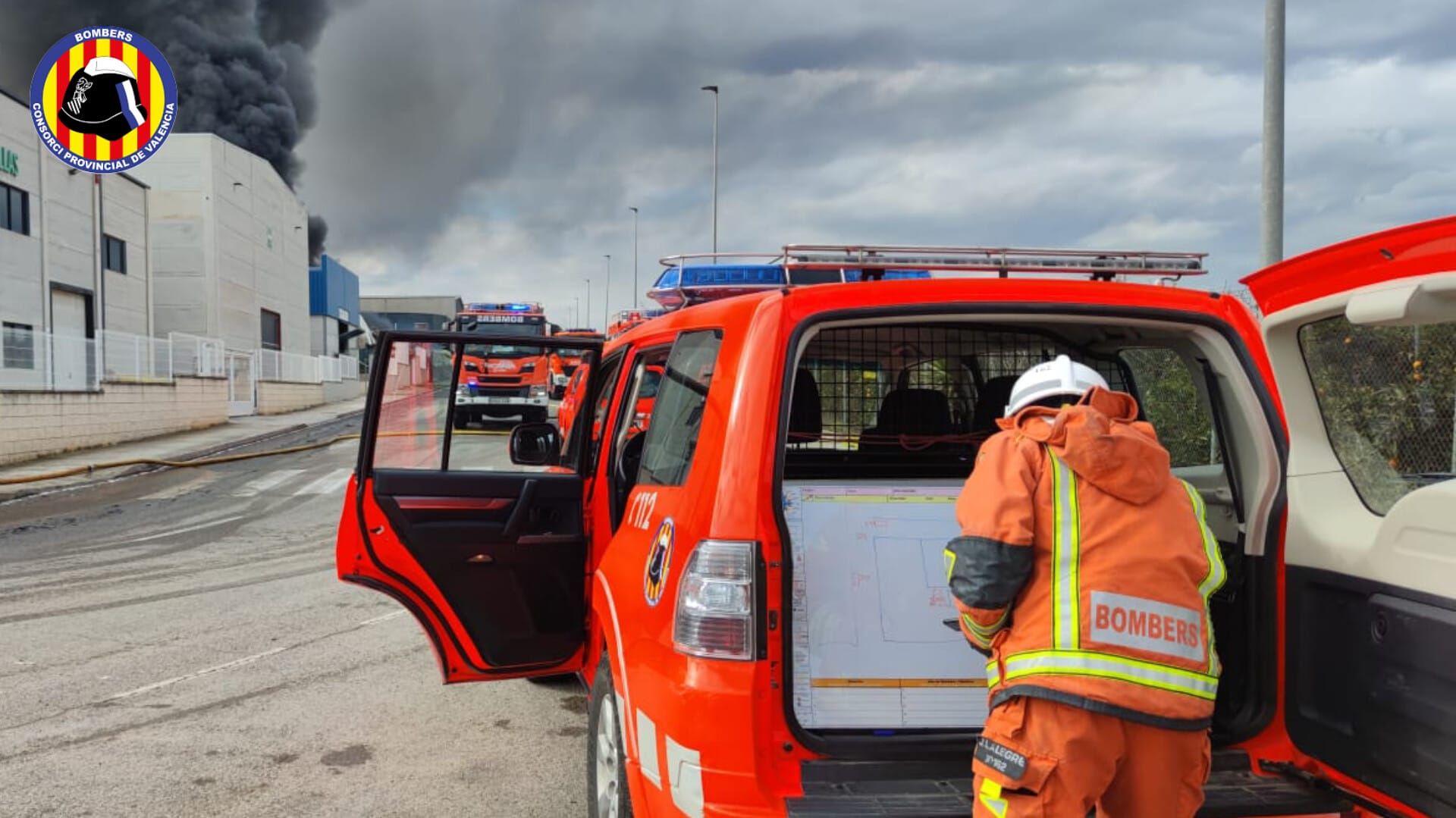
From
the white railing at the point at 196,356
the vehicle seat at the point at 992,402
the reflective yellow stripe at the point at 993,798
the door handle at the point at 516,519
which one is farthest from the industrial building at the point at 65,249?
the reflective yellow stripe at the point at 993,798

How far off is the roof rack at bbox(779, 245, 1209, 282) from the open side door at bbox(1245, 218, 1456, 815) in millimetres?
303

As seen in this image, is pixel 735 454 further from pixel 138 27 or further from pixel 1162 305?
pixel 138 27

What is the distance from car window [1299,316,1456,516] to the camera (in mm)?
2523

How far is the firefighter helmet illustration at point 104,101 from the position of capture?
2575cm

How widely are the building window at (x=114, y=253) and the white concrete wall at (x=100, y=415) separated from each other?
7.07m

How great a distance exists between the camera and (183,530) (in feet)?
35.0

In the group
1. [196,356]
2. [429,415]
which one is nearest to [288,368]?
[196,356]

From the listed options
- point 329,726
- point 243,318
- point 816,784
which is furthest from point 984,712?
point 243,318

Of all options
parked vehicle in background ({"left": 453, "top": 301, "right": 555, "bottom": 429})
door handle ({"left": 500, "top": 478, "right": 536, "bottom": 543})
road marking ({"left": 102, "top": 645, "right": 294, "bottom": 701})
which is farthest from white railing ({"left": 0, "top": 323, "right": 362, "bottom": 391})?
door handle ({"left": 500, "top": 478, "right": 536, "bottom": 543})

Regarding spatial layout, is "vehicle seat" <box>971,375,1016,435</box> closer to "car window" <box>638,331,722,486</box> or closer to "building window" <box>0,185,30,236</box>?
"car window" <box>638,331,722,486</box>

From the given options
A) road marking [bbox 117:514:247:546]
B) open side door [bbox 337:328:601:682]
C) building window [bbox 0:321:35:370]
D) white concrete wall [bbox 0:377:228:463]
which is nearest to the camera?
open side door [bbox 337:328:601:682]

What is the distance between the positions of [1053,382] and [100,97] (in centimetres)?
3179

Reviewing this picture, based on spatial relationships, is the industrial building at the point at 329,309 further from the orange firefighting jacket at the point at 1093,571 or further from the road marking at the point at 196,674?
the orange firefighting jacket at the point at 1093,571

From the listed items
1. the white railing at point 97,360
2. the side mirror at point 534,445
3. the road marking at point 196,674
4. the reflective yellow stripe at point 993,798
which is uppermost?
the white railing at point 97,360
